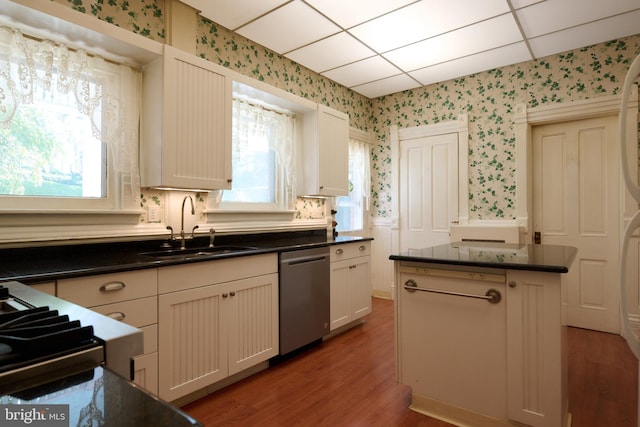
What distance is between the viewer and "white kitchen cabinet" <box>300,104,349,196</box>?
11.7 feet

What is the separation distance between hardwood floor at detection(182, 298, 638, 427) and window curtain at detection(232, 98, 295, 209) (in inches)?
62.7

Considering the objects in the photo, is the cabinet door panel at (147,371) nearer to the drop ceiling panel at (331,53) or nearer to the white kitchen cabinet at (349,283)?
the white kitchen cabinet at (349,283)

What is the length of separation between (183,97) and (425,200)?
3.05 metres

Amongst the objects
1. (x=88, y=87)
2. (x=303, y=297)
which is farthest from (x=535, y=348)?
(x=88, y=87)

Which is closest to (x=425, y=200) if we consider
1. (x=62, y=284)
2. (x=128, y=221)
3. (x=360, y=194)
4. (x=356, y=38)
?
(x=360, y=194)

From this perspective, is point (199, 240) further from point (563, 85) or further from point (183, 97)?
point (563, 85)

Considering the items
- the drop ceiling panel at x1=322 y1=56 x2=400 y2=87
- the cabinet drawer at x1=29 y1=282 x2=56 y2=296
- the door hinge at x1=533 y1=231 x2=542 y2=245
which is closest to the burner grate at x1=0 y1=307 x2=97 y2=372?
the cabinet drawer at x1=29 y1=282 x2=56 y2=296

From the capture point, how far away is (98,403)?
480mm

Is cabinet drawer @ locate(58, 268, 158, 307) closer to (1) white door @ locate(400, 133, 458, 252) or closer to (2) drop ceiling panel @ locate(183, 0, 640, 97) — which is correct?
(2) drop ceiling panel @ locate(183, 0, 640, 97)

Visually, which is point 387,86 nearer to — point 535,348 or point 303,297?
point 303,297

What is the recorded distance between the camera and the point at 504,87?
383 cm

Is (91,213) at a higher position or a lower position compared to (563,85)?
lower

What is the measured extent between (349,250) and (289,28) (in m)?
1.99

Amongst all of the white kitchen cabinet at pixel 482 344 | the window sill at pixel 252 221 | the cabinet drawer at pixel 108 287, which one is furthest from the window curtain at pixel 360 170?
the cabinet drawer at pixel 108 287
